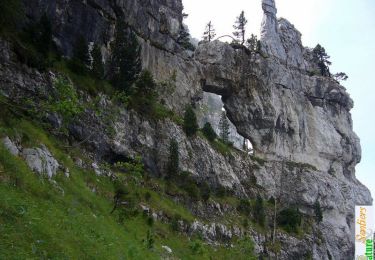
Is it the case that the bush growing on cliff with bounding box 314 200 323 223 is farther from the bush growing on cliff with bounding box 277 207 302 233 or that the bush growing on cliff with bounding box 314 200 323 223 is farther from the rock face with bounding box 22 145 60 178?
the rock face with bounding box 22 145 60 178

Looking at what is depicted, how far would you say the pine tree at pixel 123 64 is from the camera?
50.2 m

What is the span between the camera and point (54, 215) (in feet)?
61.3

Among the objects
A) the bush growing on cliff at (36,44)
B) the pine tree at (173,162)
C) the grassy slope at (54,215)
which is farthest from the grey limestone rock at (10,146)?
the pine tree at (173,162)

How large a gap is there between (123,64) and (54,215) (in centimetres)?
3480

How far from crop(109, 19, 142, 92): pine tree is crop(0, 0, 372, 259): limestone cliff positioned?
2.25 m

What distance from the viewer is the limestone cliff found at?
161 ft

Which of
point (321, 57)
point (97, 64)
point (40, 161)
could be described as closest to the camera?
point (40, 161)

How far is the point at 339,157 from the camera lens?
9381 cm

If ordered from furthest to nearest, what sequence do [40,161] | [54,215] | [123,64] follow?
[123,64], [40,161], [54,215]

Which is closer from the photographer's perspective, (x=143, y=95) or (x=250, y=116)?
(x=143, y=95)

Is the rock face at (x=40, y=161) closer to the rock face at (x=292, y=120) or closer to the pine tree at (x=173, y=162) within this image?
the pine tree at (x=173, y=162)

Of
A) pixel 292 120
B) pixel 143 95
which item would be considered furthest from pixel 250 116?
pixel 143 95

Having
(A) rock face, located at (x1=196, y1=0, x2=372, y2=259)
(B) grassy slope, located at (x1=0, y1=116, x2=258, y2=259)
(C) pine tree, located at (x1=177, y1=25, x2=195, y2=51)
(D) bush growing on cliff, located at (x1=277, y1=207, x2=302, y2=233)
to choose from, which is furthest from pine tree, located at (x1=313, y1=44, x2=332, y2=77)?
(B) grassy slope, located at (x1=0, y1=116, x2=258, y2=259)

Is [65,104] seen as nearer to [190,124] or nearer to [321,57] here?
[190,124]
